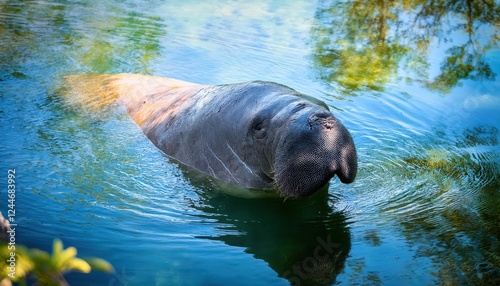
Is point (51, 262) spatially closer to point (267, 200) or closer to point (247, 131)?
point (247, 131)

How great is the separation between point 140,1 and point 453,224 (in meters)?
8.89

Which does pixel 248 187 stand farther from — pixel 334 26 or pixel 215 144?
pixel 334 26

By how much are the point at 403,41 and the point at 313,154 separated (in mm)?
6465

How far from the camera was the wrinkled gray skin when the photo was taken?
14.7 feet

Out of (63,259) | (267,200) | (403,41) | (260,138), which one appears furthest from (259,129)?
(403,41)

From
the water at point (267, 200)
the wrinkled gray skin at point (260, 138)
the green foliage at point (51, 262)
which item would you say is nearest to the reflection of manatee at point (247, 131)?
the wrinkled gray skin at point (260, 138)

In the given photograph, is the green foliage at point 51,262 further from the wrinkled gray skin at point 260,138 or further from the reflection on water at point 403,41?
the reflection on water at point 403,41

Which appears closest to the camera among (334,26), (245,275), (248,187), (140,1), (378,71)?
(245,275)

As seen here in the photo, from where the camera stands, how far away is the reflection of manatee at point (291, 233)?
415 cm

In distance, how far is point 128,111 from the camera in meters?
7.16

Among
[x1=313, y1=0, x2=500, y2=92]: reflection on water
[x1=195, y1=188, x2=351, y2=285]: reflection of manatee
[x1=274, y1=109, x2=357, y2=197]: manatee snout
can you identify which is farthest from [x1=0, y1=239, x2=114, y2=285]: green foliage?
[x1=313, y1=0, x2=500, y2=92]: reflection on water

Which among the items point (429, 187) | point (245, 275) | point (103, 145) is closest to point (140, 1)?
point (103, 145)

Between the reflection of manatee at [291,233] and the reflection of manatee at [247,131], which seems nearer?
the reflection of manatee at [291,233]

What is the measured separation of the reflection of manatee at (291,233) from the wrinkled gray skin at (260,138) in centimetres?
23
